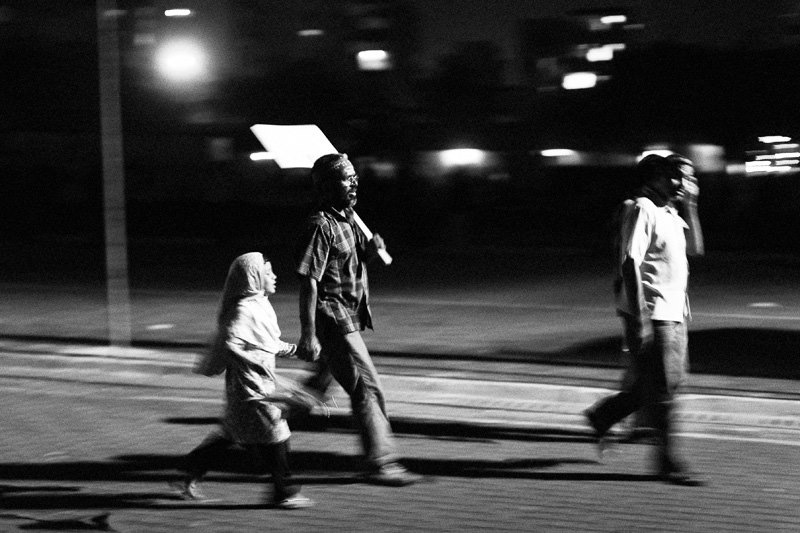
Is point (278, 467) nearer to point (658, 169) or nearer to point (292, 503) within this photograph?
point (292, 503)

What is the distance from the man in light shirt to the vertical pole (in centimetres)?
672

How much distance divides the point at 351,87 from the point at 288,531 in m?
55.6

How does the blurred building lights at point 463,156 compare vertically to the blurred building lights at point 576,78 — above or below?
below

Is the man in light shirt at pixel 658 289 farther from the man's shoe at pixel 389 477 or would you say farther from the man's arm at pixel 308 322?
the man's arm at pixel 308 322

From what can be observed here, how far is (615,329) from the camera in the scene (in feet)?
45.0

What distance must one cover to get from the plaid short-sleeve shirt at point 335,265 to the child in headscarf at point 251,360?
40 centimetres

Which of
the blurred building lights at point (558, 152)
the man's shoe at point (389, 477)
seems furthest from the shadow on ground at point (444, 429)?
the blurred building lights at point (558, 152)

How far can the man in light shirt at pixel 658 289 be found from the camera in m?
6.82

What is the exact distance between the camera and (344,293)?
691 cm

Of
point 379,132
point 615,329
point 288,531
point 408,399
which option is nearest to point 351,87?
point 379,132

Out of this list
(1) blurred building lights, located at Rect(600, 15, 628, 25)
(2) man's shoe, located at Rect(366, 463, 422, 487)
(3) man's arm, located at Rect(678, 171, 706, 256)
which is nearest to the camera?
(2) man's shoe, located at Rect(366, 463, 422, 487)

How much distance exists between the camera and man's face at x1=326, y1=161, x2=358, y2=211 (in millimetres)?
6809

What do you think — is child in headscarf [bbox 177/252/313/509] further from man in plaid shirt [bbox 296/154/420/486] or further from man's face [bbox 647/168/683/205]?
man's face [bbox 647/168/683/205]

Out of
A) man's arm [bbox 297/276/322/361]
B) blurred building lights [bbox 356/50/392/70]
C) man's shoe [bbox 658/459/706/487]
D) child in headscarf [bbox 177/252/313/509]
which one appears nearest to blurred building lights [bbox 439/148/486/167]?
blurred building lights [bbox 356/50/392/70]
